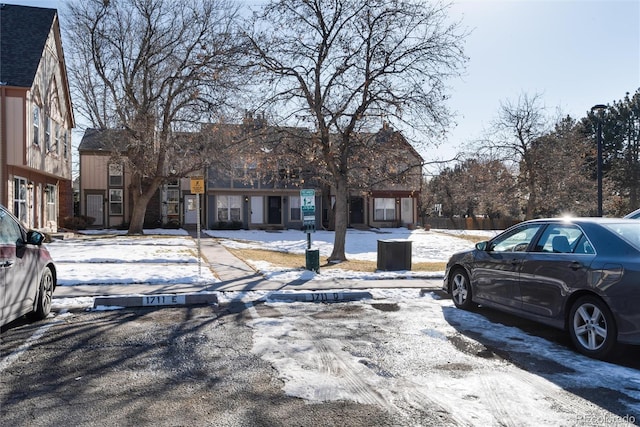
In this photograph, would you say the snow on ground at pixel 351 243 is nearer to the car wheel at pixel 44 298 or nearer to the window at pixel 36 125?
the window at pixel 36 125

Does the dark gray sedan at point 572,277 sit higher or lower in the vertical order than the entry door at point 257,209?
lower

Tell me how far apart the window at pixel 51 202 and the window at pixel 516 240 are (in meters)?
22.5

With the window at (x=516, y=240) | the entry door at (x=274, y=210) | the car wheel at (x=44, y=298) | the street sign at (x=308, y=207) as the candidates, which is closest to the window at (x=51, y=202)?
the entry door at (x=274, y=210)

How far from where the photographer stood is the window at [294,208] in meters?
36.1

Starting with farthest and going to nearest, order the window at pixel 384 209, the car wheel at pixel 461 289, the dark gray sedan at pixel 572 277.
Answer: the window at pixel 384 209 < the car wheel at pixel 461 289 < the dark gray sedan at pixel 572 277

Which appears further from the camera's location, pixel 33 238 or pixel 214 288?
pixel 214 288

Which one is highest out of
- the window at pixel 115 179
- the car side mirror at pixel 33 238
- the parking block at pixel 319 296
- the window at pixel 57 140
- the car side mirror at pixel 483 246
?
the window at pixel 57 140

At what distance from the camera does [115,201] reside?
3381 cm

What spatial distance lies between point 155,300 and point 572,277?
21.4ft

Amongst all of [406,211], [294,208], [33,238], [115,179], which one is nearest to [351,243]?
[294,208]

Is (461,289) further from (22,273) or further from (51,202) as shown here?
(51,202)

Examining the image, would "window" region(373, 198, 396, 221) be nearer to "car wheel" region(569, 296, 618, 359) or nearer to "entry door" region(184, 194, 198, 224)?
"entry door" region(184, 194, 198, 224)

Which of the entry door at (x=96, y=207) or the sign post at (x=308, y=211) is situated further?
the entry door at (x=96, y=207)

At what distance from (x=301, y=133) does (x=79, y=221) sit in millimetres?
19651
